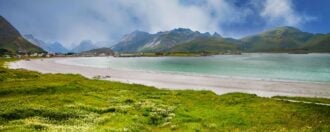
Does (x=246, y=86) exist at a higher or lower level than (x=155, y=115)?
lower

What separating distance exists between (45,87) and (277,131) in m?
38.8

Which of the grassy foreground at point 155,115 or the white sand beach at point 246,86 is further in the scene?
the white sand beach at point 246,86

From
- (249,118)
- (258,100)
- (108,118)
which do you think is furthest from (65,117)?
(258,100)

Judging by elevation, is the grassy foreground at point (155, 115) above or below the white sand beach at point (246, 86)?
above

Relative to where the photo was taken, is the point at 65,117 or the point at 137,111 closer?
the point at 65,117

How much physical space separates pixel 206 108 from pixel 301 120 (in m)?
10.7

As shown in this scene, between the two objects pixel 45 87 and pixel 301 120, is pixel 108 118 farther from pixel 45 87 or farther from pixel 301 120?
pixel 45 87

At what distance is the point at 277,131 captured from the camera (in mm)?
25875

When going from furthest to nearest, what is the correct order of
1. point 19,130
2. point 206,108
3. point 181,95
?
point 181,95, point 206,108, point 19,130

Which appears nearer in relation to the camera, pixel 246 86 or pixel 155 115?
pixel 155 115

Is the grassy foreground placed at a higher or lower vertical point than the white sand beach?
higher

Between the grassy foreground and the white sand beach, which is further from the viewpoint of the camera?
the white sand beach

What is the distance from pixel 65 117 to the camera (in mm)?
30016

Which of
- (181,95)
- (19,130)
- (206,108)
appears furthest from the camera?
(181,95)
